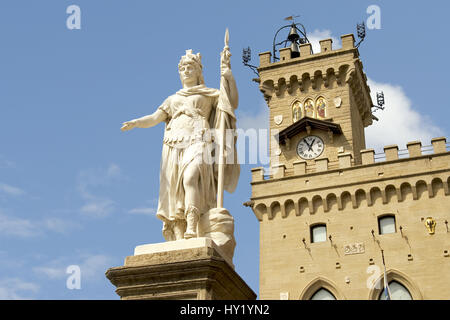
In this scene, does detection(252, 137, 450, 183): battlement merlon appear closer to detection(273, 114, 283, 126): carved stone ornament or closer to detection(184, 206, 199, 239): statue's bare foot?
detection(273, 114, 283, 126): carved stone ornament

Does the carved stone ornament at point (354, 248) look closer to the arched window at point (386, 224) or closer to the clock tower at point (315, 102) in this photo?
the arched window at point (386, 224)

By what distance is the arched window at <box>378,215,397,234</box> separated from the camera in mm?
40241

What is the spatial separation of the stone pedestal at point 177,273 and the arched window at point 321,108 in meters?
40.3

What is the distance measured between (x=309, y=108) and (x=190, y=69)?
1548 inches

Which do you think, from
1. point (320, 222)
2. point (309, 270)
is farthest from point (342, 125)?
point (309, 270)

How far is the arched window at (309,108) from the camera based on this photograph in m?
47.9

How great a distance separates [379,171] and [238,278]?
35409 millimetres

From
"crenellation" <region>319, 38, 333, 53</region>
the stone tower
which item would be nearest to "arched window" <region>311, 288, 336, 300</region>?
the stone tower

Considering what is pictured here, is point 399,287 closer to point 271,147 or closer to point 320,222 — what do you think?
point 320,222

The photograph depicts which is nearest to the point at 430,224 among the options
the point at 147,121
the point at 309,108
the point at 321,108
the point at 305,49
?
the point at 321,108

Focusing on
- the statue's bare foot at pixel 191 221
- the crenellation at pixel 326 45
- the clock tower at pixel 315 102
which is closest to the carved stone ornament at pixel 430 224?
the clock tower at pixel 315 102

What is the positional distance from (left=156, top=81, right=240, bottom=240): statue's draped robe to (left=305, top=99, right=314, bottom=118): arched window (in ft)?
128

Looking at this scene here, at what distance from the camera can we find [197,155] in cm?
869

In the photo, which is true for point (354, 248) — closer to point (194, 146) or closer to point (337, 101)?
point (337, 101)
